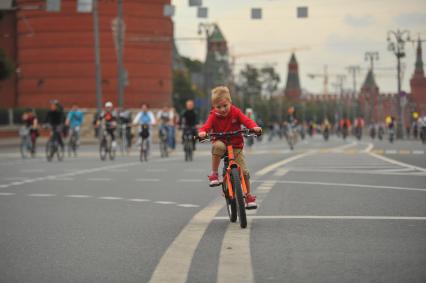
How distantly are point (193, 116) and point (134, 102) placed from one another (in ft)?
176

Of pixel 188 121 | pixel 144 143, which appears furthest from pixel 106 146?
pixel 188 121

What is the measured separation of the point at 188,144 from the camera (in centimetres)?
2742

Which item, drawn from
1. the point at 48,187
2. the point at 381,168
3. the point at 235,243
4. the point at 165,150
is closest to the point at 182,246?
the point at 235,243

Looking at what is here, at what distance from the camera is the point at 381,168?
21312mm

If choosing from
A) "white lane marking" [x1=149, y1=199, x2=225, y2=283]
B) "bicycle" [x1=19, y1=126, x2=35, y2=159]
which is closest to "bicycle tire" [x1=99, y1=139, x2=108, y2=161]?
"bicycle" [x1=19, y1=126, x2=35, y2=159]

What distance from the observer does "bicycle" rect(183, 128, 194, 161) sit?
89.7 feet

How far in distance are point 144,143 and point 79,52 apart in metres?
52.9

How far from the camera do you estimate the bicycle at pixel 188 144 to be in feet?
89.7

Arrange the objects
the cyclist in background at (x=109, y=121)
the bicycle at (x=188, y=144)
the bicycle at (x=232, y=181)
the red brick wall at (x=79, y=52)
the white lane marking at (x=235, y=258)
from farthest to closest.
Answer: the red brick wall at (x=79, y=52), the cyclist in background at (x=109, y=121), the bicycle at (x=188, y=144), the bicycle at (x=232, y=181), the white lane marking at (x=235, y=258)

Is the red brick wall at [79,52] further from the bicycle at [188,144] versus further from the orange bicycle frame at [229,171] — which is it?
the orange bicycle frame at [229,171]

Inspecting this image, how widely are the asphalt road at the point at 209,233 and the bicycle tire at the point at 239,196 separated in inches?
4.3

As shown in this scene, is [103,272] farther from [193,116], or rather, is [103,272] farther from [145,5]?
[145,5]

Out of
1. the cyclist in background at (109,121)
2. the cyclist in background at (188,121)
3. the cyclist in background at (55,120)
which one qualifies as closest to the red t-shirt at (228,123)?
the cyclist in background at (188,121)

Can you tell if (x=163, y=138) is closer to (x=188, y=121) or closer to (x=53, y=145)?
(x=188, y=121)
